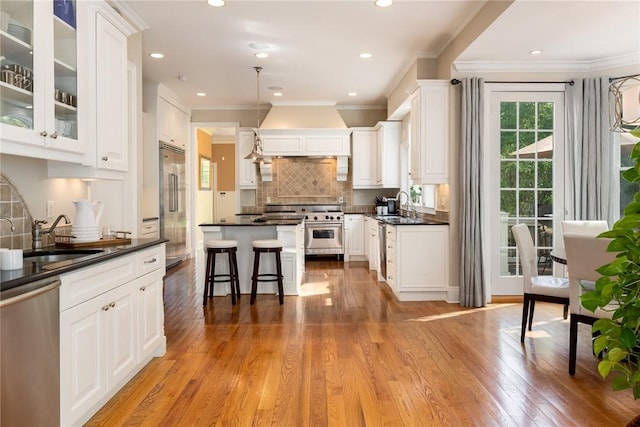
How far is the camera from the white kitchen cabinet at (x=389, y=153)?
7.54 m

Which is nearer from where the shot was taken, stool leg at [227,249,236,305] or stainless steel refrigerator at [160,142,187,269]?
stool leg at [227,249,236,305]

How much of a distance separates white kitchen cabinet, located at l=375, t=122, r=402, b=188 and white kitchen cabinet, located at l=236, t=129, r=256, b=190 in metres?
2.38

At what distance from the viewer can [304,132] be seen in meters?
7.97

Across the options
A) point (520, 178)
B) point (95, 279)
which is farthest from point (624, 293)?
point (520, 178)

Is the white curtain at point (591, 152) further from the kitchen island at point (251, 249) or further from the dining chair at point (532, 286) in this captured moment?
the kitchen island at point (251, 249)

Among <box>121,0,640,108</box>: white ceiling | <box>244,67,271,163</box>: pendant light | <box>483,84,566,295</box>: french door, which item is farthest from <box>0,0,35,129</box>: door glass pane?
<box>483,84,566,295</box>: french door

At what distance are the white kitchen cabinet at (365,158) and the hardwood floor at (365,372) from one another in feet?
12.7

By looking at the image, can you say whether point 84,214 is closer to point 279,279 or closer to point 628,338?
point 279,279

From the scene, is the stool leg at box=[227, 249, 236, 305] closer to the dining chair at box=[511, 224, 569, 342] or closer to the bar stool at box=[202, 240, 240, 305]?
the bar stool at box=[202, 240, 240, 305]

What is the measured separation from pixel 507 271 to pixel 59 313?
4448 mm

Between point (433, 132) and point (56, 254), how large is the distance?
390 cm

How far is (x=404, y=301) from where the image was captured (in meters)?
4.96

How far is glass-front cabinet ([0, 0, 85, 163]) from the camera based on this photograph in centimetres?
212

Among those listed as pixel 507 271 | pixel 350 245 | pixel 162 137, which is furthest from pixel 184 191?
pixel 507 271
